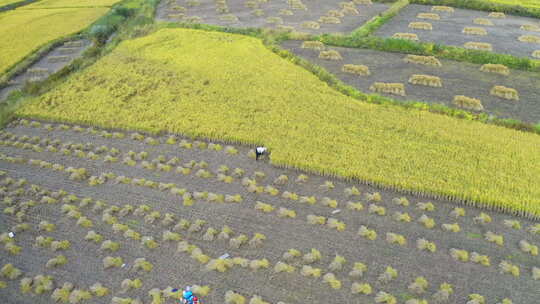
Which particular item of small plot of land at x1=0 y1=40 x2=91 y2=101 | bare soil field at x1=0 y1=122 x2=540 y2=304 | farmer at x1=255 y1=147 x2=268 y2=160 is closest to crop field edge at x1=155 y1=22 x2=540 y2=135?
bare soil field at x1=0 y1=122 x2=540 y2=304

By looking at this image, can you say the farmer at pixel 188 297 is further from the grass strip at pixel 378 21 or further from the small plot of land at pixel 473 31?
A: the small plot of land at pixel 473 31

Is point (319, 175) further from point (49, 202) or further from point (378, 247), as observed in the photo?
point (49, 202)

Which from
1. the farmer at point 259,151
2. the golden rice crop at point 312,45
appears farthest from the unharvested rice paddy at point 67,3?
the farmer at point 259,151

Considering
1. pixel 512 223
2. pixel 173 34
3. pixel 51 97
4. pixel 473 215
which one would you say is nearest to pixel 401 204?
pixel 473 215

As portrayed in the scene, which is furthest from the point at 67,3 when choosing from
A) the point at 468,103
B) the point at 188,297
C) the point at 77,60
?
the point at 188,297

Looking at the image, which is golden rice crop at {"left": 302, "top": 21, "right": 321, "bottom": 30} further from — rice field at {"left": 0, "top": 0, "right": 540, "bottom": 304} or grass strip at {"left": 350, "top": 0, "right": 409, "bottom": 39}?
rice field at {"left": 0, "top": 0, "right": 540, "bottom": 304}
